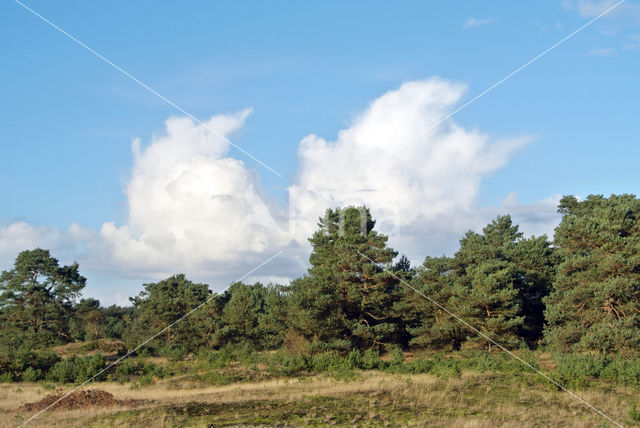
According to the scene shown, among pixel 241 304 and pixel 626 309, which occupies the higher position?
pixel 241 304

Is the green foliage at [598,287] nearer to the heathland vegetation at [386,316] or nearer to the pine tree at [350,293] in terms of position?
the heathland vegetation at [386,316]

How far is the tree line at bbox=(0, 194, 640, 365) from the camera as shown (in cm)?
3984

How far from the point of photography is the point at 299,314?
45.1m

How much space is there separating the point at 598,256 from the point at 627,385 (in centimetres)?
1145

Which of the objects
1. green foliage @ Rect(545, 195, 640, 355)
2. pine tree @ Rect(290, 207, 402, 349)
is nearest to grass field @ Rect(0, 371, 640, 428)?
green foliage @ Rect(545, 195, 640, 355)

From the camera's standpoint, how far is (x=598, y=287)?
3847 cm

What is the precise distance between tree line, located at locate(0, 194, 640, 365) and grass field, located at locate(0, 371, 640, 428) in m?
9.50

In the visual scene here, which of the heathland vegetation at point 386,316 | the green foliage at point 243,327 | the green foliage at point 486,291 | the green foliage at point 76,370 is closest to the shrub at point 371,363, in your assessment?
the heathland vegetation at point 386,316

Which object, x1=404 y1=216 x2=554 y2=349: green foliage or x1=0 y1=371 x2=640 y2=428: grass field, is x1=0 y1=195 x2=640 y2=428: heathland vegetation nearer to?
x1=404 y1=216 x2=554 y2=349: green foliage

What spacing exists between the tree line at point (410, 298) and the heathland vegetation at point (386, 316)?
0.14 meters

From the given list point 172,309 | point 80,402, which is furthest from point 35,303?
point 80,402

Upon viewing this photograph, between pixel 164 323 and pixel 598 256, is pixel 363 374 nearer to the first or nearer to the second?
pixel 598 256

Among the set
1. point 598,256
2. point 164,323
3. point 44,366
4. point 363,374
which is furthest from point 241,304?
point 598,256

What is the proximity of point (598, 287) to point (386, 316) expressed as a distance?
18089 millimetres
